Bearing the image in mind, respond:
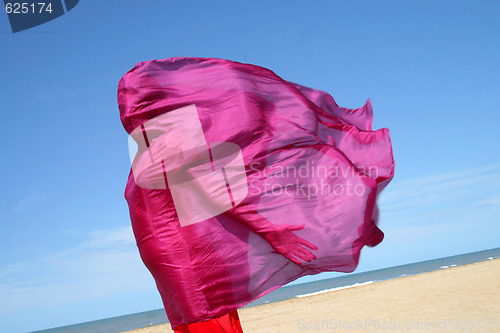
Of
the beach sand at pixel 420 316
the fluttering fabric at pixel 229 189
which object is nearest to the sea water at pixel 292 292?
the beach sand at pixel 420 316

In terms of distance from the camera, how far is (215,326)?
302 centimetres

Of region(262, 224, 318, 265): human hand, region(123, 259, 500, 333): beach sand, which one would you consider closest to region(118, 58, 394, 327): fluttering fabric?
region(262, 224, 318, 265): human hand

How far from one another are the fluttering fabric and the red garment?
2.8 inches

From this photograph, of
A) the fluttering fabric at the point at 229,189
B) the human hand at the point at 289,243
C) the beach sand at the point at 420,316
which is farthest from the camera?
the beach sand at the point at 420,316

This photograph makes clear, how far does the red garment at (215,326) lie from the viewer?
9.87 feet

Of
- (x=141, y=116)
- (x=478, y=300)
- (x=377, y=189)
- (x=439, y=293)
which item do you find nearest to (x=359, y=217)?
(x=377, y=189)

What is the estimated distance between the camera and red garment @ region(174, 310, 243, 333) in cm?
301

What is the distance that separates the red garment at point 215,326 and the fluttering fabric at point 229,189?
7cm

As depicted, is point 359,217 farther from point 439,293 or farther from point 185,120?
point 439,293

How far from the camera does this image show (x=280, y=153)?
3574mm

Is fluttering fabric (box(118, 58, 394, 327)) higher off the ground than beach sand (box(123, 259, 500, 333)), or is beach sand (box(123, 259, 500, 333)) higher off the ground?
fluttering fabric (box(118, 58, 394, 327))

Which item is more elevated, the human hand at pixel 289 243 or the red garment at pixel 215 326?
the human hand at pixel 289 243

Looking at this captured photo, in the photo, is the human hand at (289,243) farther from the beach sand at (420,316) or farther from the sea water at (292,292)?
the sea water at (292,292)

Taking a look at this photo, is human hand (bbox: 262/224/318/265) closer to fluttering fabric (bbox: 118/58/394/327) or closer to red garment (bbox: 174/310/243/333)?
fluttering fabric (bbox: 118/58/394/327)
